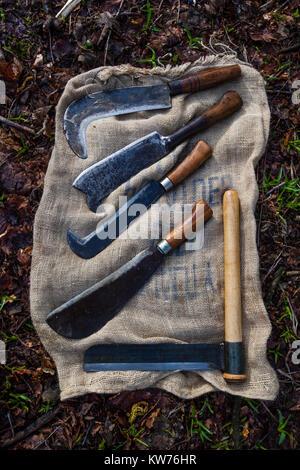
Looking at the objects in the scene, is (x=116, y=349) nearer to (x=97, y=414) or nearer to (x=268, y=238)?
(x=97, y=414)

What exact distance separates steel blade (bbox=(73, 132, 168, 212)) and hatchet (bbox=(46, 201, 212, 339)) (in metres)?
0.47

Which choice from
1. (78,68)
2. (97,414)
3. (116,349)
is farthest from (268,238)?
(78,68)

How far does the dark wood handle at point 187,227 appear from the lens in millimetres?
2336

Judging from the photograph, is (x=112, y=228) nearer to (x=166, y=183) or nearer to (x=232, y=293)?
(x=166, y=183)

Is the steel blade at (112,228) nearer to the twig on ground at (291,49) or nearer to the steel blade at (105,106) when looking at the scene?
the steel blade at (105,106)

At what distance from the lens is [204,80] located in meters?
2.49

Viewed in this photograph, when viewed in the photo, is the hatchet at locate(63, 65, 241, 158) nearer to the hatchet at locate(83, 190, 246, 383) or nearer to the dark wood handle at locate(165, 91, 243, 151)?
the dark wood handle at locate(165, 91, 243, 151)

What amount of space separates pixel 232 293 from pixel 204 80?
144 centimetres

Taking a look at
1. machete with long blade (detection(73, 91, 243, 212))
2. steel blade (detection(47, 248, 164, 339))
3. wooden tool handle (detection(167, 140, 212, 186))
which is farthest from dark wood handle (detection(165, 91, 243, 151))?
steel blade (detection(47, 248, 164, 339))

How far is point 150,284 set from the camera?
7.82ft

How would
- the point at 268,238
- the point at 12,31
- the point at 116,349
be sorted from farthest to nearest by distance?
the point at 12,31, the point at 268,238, the point at 116,349

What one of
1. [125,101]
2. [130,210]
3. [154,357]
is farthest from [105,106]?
[154,357]

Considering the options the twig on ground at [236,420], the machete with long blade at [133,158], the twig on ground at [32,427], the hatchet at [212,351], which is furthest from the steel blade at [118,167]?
the twig on ground at [236,420]
